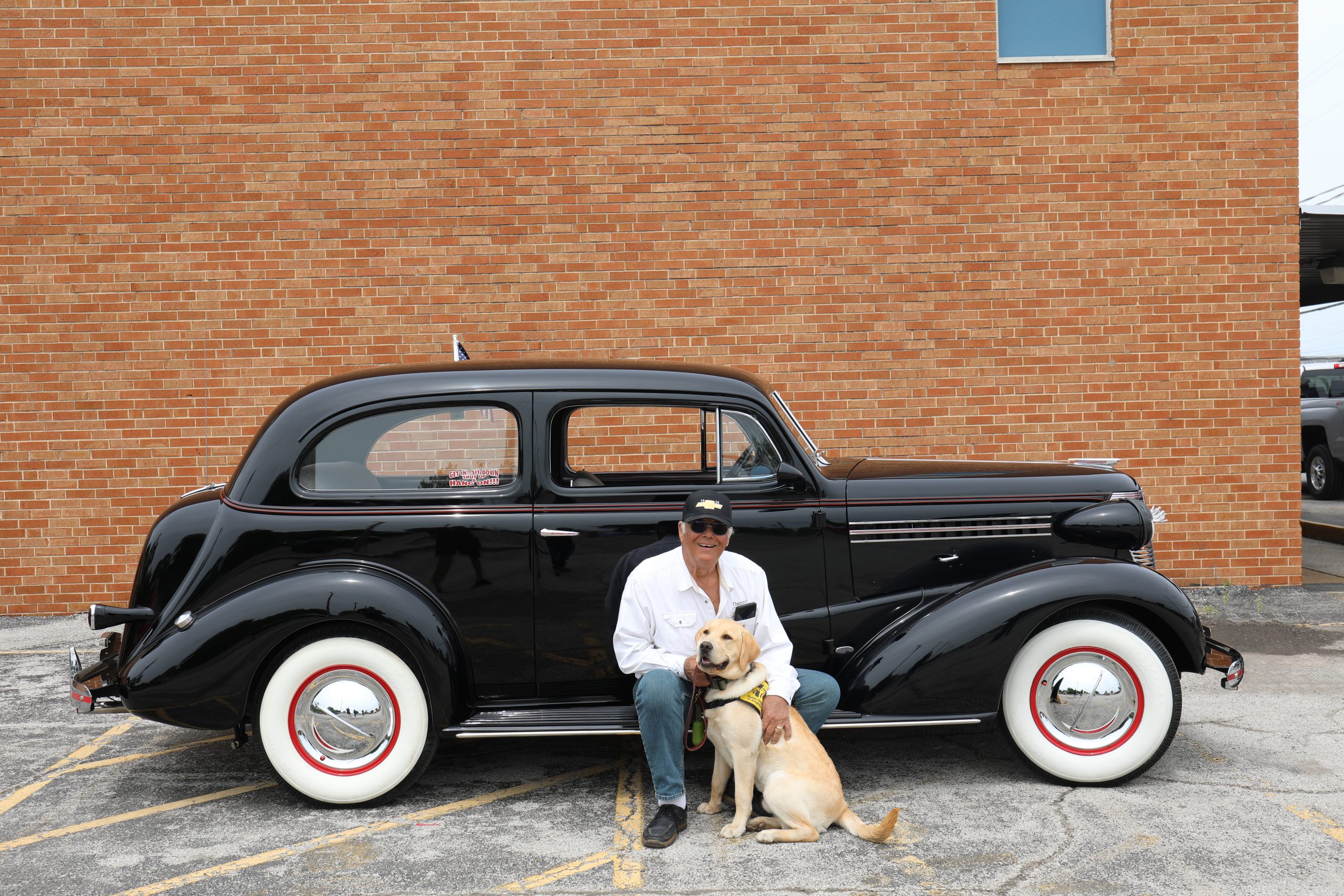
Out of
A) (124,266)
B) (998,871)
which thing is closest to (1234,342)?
(998,871)

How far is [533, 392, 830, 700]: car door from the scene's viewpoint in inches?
163

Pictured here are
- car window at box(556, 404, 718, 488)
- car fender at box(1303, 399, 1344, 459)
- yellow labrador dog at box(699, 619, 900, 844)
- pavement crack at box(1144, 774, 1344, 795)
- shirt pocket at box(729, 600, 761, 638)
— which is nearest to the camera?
yellow labrador dog at box(699, 619, 900, 844)

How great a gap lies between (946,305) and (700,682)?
5.02 metres

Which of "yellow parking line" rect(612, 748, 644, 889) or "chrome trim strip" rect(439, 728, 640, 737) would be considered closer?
"yellow parking line" rect(612, 748, 644, 889)

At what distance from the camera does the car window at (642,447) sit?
175 inches

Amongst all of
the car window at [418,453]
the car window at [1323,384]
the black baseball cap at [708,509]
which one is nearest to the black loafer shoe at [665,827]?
the black baseball cap at [708,509]

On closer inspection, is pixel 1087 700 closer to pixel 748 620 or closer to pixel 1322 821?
pixel 1322 821

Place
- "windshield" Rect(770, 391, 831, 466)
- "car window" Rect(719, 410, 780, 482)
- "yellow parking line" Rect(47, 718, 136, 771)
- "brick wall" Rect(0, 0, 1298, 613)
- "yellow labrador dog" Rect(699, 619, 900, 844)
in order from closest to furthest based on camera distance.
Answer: "yellow labrador dog" Rect(699, 619, 900, 844)
"car window" Rect(719, 410, 780, 482)
"windshield" Rect(770, 391, 831, 466)
"yellow parking line" Rect(47, 718, 136, 771)
"brick wall" Rect(0, 0, 1298, 613)

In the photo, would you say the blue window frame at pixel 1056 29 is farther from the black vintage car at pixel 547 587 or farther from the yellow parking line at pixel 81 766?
the yellow parking line at pixel 81 766

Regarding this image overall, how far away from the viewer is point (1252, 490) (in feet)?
26.2

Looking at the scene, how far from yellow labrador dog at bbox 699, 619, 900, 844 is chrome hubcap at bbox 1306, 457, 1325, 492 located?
14.9 metres

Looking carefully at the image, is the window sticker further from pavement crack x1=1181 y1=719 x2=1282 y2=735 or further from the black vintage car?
pavement crack x1=1181 y1=719 x2=1282 y2=735

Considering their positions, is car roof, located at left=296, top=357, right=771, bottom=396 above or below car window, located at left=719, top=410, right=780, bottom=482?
above

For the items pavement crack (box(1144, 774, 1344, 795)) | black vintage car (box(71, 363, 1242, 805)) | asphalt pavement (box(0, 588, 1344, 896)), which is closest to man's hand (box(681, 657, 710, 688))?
black vintage car (box(71, 363, 1242, 805))
